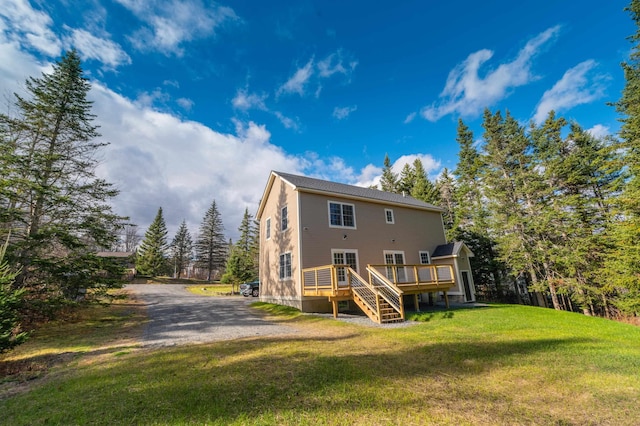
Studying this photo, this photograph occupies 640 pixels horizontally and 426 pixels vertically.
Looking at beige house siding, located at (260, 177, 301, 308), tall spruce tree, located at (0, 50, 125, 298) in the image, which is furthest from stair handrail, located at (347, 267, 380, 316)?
tall spruce tree, located at (0, 50, 125, 298)

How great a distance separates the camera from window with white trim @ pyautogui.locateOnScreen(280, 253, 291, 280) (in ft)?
49.3

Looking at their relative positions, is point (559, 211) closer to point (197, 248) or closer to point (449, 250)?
point (449, 250)

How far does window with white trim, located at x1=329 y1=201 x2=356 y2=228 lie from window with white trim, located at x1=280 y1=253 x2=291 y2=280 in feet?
10.5

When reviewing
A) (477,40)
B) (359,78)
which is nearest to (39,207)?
(359,78)

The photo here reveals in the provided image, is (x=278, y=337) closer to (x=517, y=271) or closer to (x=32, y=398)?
(x=32, y=398)

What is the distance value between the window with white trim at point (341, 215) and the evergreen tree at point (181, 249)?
143 feet

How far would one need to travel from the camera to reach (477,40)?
14133mm

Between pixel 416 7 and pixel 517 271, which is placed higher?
pixel 416 7

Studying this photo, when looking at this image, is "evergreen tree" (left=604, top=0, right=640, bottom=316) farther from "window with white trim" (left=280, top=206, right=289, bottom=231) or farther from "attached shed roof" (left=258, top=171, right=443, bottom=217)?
"window with white trim" (left=280, top=206, right=289, bottom=231)

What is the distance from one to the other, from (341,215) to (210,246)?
128 feet

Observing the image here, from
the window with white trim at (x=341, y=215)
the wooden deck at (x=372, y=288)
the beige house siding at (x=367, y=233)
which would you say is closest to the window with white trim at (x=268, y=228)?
the beige house siding at (x=367, y=233)

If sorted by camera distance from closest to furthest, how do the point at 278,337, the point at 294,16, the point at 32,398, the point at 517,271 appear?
the point at 32,398 → the point at 278,337 → the point at 294,16 → the point at 517,271

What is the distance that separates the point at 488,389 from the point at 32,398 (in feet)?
23.7

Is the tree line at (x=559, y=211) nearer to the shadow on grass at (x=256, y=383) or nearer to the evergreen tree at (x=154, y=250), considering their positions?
the shadow on grass at (x=256, y=383)
